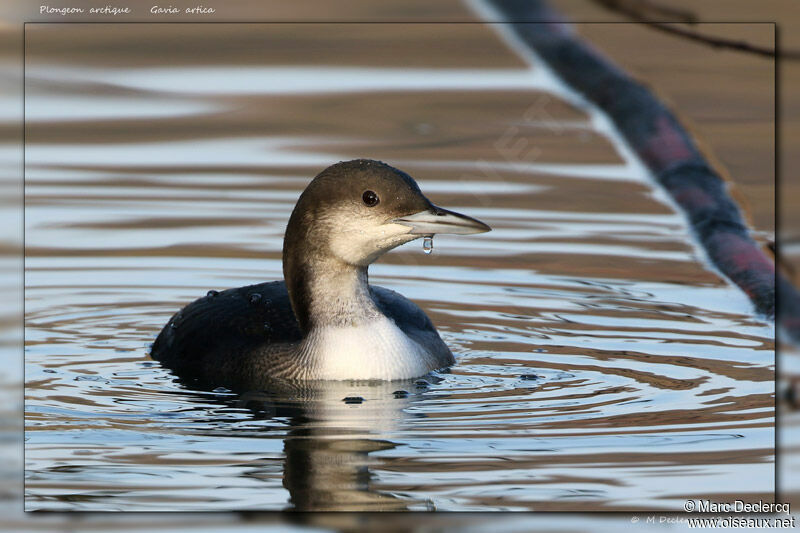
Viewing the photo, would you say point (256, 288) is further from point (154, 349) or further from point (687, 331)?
point (687, 331)

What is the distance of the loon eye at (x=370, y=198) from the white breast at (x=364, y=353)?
0.53m

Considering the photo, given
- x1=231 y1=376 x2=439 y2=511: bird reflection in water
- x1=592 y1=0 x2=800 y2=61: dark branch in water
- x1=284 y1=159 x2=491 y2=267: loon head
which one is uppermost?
x1=284 y1=159 x2=491 y2=267: loon head

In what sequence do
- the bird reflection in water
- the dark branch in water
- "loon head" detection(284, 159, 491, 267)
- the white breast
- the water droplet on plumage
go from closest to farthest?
1. the dark branch in water
2. the bird reflection in water
3. the water droplet on plumage
4. "loon head" detection(284, 159, 491, 267)
5. the white breast

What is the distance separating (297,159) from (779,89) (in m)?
7.36

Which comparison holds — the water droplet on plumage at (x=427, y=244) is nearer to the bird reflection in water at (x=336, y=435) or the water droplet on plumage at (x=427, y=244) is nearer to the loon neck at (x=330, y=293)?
the loon neck at (x=330, y=293)

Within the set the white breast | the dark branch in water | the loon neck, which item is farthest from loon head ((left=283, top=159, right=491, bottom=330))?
the dark branch in water

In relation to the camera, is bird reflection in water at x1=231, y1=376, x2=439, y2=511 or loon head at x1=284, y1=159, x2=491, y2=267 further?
loon head at x1=284, y1=159, x2=491, y2=267

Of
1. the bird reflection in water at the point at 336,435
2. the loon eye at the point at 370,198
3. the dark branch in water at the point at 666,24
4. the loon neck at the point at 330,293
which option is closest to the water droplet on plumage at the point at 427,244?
the loon eye at the point at 370,198

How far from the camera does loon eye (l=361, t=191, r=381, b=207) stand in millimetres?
5234

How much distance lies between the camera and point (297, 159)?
9.37 m

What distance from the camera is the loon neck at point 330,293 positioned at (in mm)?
5422

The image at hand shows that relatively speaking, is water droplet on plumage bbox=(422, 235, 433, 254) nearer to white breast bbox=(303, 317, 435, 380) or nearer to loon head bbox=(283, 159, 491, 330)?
loon head bbox=(283, 159, 491, 330)

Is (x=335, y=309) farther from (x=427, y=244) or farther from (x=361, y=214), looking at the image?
(x=427, y=244)

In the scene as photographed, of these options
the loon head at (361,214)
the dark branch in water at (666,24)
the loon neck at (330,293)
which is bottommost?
the loon neck at (330,293)
